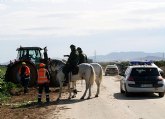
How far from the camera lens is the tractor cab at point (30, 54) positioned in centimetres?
3267

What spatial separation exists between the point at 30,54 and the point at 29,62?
123 inches

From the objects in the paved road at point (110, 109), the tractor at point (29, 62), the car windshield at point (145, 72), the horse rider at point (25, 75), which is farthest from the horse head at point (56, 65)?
the car windshield at point (145, 72)

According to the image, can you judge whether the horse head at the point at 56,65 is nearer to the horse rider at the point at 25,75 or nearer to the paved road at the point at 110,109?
the paved road at the point at 110,109

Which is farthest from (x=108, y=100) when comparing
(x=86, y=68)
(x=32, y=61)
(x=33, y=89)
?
(x=32, y=61)

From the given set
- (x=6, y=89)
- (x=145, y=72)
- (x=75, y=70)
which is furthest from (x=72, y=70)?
(x=6, y=89)

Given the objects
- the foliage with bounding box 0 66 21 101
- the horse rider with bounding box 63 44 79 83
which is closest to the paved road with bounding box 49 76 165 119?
the horse rider with bounding box 63 44 79 83

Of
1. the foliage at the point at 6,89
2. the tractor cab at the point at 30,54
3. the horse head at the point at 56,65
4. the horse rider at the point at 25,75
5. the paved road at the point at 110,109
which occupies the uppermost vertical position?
the tractor cab at the point at 30,54

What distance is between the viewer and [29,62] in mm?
29984

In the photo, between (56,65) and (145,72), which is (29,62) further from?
(145,72)

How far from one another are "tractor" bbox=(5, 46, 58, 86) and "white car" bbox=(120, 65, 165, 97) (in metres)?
5.45

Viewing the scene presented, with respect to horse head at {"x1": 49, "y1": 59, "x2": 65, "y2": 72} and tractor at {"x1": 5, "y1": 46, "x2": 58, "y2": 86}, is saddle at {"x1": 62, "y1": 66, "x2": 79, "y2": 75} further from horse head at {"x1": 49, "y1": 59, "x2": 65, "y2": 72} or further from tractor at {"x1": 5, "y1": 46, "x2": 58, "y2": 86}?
tractor at {"x1": 5, "y1": 46, "x2": 58, "y2": 86}

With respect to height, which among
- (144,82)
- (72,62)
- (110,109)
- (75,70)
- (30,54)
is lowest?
(110,109)

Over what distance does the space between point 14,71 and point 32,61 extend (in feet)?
6.03

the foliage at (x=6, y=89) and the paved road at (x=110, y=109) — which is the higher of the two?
the foliage at (x=6, y=89)
